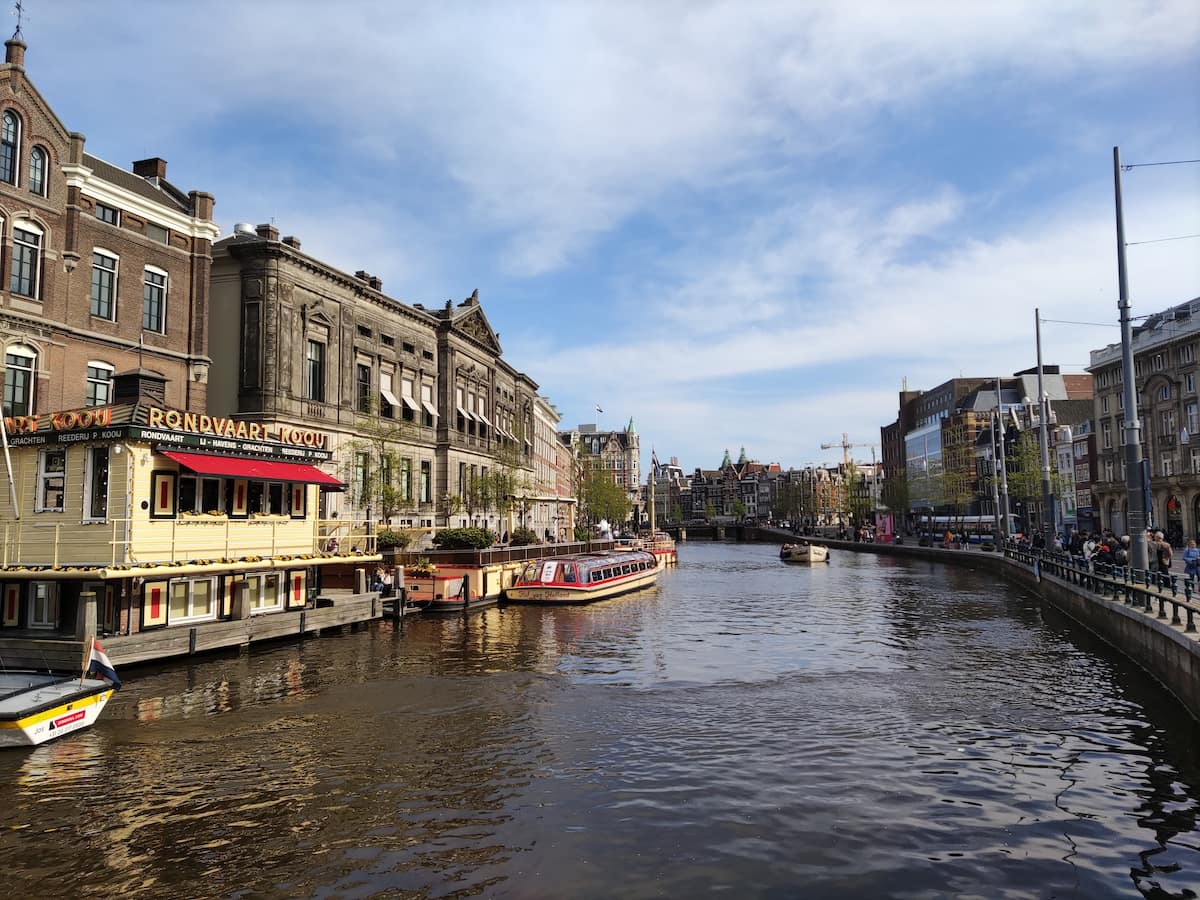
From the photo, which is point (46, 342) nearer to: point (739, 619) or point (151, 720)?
point (151, 720)

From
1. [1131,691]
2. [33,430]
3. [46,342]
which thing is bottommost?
[1131,691]

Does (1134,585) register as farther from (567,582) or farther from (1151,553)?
(567,582)

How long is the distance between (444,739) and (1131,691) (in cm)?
1858

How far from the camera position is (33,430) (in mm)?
25891

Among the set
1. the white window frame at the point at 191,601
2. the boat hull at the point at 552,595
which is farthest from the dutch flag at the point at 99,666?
the boat hull at the point at 552,595

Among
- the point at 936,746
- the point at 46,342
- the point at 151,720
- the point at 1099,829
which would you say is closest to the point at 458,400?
the point at 46,342

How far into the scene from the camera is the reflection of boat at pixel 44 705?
16359 mm

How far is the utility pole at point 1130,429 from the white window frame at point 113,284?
1661 inches

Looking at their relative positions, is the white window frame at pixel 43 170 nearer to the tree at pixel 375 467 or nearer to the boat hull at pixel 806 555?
the tree at pixel 375 467

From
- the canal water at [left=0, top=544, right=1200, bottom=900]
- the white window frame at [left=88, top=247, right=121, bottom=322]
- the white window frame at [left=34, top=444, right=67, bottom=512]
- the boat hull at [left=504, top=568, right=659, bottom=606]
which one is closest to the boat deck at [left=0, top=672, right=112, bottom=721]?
the canal water at [left=0, top=544, right=1200, bottom=900]

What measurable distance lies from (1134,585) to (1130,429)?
5.31m

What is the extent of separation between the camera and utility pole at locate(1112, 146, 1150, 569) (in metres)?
25.5

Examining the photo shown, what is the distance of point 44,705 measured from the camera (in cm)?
1675

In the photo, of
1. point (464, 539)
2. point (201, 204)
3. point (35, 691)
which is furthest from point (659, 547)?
point (35, 691)
